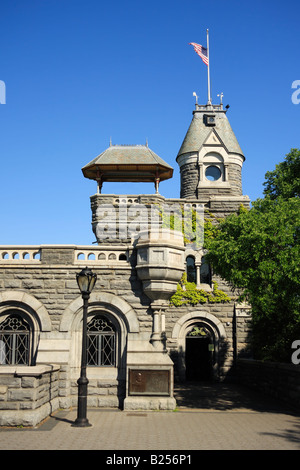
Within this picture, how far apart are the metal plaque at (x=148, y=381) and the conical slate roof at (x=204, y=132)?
742 inches

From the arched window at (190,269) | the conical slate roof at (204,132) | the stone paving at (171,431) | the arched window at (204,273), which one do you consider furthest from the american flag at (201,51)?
the stone paving at (171,431)

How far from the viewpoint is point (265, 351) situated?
19.1 m

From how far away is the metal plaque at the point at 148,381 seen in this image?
12.6m

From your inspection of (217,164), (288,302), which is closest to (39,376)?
(288,302)

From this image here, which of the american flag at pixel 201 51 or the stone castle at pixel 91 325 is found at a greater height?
the american flag at pixel 201 51

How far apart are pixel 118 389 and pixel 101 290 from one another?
2.86 metres

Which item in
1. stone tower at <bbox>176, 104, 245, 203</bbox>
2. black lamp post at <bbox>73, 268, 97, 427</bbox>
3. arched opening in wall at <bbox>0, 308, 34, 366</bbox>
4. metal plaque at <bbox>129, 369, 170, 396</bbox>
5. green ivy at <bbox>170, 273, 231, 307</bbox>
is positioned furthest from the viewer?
stone tower at <bbox>176, 104, 245, 203</bbox>

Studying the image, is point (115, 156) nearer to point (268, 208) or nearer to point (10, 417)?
point (268, 208)

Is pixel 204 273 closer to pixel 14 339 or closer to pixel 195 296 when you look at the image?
pixel 195 296

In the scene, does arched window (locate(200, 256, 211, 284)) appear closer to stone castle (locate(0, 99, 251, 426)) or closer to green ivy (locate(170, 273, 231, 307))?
green ivy (locate(170, 273, 231, 307))

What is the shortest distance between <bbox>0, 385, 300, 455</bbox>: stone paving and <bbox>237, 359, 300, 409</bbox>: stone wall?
658 millimetres

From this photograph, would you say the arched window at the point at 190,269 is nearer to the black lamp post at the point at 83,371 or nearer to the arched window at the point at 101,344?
the arched window at the point at 101,344

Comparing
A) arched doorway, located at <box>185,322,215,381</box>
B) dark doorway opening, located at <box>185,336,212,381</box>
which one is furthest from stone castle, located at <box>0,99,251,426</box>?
dark doorway opening, located at <box>185,336,212,381</box>

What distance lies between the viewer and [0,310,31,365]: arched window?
13453 millimetres
